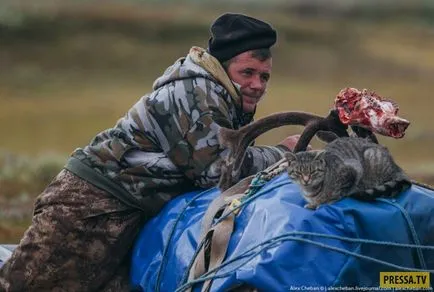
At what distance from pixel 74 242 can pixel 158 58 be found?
973 cm

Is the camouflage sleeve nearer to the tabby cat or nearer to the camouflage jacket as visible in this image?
the camouflage jacket

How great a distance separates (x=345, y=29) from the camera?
15.3 metres

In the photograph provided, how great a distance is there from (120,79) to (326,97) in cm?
237

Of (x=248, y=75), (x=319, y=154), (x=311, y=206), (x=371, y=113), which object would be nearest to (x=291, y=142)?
(x=248, y=75)

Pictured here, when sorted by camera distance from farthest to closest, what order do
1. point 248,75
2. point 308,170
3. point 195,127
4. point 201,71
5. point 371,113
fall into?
point 248,75
point 201,71
point 195,127
point 371,113
point 308,170

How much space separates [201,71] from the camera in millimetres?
4621

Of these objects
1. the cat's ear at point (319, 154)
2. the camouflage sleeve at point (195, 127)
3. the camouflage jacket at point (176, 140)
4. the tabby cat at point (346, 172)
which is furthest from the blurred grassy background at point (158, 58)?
the cat's ear at point (319, 154)

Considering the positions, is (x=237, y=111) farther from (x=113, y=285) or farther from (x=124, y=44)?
(x=124, y=44)

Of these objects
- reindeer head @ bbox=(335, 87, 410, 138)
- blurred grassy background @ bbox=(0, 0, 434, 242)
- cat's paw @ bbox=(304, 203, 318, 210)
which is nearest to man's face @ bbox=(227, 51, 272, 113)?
reindeer head @ bbox=(335, 87, 410, 138)

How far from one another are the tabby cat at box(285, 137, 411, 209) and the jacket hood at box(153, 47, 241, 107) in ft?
2.18

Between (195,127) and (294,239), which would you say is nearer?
(294,239)

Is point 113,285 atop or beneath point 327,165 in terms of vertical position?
beneath

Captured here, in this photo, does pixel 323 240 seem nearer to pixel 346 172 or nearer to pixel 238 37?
pixel 346 172

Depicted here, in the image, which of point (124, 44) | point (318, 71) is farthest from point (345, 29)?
point (124, 44)
